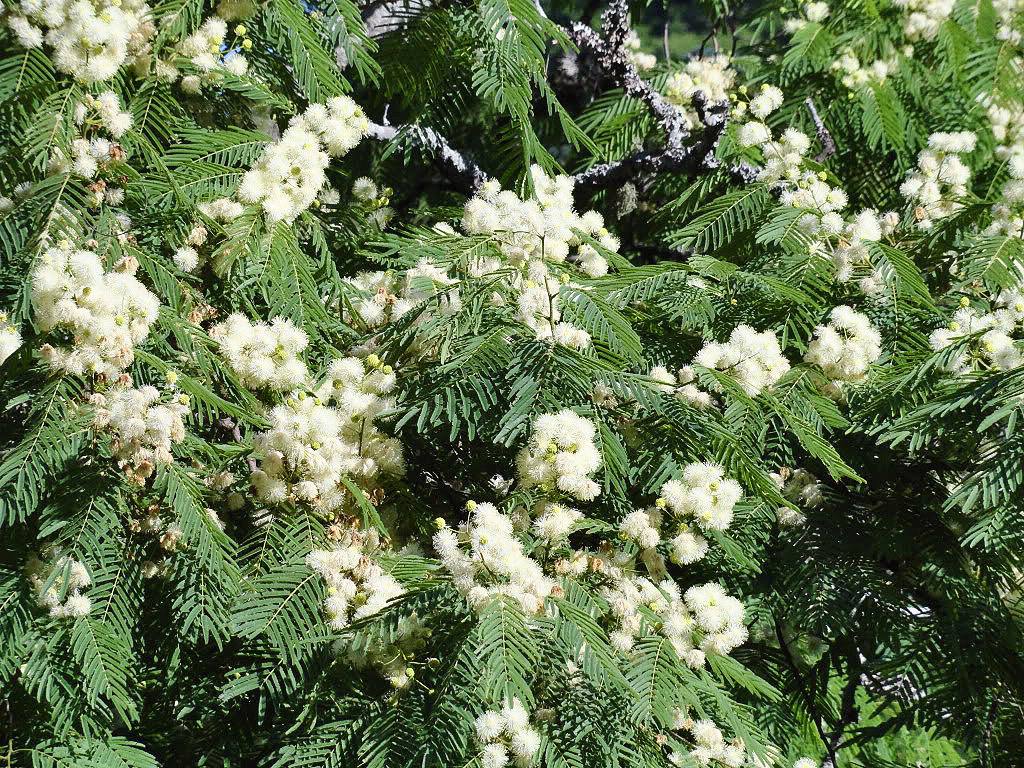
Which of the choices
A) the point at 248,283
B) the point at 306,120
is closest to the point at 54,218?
the point at 248,283

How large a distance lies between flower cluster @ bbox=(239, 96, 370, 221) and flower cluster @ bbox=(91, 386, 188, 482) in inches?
32.7

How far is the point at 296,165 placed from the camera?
9.91ft

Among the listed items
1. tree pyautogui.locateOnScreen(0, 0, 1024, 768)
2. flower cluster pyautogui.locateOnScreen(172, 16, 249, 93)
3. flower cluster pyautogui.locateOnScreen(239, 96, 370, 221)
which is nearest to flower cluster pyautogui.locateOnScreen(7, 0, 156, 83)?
tree pyautogui.locateOnScreen(0, 0, 1024, 768)

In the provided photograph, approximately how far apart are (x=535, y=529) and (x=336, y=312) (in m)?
1.12

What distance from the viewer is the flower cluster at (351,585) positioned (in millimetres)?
2533

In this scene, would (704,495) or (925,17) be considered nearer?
(704,495)

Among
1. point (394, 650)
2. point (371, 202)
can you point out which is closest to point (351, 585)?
point (394, 650)

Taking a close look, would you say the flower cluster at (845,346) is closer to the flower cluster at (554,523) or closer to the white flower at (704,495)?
the white flower at (704,495)

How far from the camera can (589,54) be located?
5227mm

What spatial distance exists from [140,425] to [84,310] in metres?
0.28

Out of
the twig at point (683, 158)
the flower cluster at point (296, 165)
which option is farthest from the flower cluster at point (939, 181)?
the flower cluster at point (296, 165)

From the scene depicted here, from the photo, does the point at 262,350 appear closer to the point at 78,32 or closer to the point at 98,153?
the point at 98,153

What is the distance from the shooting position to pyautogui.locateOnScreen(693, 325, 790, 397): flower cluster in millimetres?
2977

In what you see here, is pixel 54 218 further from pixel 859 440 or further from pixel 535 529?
pixel 859 440
